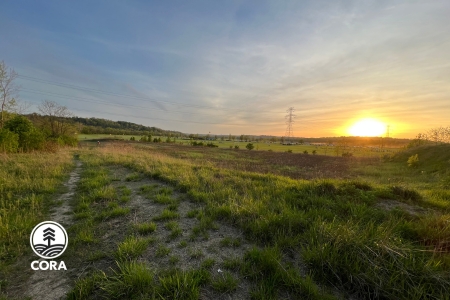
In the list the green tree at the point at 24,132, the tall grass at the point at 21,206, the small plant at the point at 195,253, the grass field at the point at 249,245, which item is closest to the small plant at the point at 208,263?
the grass field at the point at 249,245

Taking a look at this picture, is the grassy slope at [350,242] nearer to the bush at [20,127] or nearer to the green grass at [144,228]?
the green grass at [144,228]

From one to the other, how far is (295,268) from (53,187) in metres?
9.68

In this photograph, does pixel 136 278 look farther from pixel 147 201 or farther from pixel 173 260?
pixel 147 201

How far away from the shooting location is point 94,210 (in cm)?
566

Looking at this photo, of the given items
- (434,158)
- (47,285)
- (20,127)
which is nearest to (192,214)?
(47,285)

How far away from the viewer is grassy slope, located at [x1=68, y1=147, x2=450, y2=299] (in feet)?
8.92

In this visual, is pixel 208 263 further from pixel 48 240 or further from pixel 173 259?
pixel 48 240

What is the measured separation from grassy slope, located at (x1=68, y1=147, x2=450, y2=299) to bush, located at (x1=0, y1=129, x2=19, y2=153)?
800 inches

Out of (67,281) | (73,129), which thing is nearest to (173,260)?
(67,281)

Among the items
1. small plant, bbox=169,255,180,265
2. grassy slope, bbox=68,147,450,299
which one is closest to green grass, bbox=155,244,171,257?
small plant, bbox=169,255,180,265

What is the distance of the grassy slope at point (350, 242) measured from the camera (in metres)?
2.72

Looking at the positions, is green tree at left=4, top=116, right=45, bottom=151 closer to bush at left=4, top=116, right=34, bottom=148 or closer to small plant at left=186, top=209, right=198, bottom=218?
bush at left=4, top=116, right=34, bottom=148

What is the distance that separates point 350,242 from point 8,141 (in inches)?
987

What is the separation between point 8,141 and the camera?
1557cm
